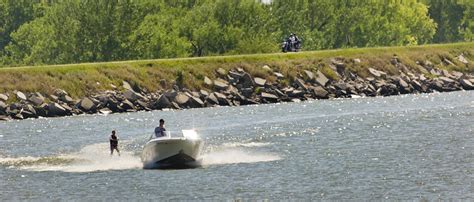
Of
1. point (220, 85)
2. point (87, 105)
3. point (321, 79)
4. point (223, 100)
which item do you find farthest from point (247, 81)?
point (87, 105)

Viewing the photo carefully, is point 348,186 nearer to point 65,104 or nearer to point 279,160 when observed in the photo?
point 279,160

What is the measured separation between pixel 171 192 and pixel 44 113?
56.6 meters

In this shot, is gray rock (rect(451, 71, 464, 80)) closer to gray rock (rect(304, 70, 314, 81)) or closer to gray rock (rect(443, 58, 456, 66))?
gray rock (rect(443, 58, 456, 66))

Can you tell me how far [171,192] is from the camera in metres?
46.8

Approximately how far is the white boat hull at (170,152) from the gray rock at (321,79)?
2652 inches

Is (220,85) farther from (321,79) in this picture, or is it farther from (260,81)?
(321,79)

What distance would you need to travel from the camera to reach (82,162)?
6069 centimetres

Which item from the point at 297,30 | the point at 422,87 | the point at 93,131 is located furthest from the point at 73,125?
the point at 297,30

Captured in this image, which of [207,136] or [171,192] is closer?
[171,192]

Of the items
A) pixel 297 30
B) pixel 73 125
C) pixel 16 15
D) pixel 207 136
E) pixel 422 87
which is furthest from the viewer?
pixel 16 15

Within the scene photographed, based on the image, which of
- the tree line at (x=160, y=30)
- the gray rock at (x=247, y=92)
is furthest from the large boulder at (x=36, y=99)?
the tree line at (x=160, y=30)

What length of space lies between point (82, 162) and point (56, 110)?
42.0 metres

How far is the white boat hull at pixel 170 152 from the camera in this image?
54.6 meters

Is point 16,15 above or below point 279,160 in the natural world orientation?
above
